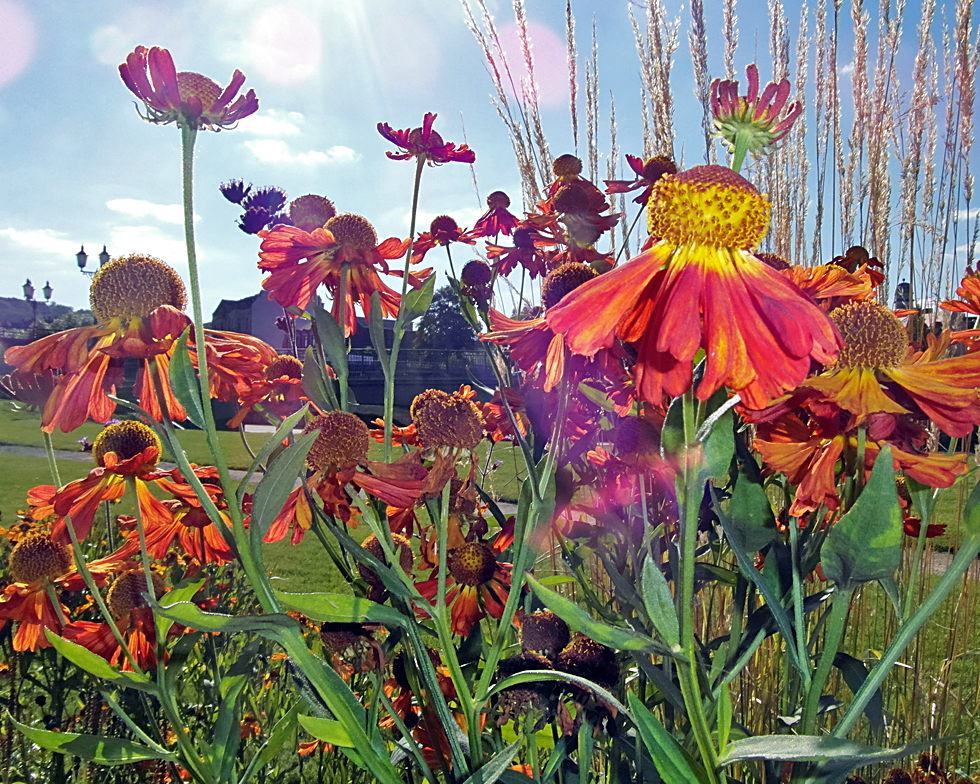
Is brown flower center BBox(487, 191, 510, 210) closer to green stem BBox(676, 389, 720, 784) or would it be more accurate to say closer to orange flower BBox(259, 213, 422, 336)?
orange flower BBox(259, 213, 422, 336)

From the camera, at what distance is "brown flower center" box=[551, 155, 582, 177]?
57.7 inches

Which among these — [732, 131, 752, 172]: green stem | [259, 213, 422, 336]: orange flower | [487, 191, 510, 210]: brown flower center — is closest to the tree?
[487, 191, 510, 210]: brown flower center

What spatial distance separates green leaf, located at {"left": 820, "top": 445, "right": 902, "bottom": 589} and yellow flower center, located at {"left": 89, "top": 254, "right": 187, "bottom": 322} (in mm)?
670

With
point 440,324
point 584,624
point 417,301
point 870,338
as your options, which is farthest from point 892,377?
point 440,324

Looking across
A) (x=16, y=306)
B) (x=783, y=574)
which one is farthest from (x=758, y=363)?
(x=16, y=306)

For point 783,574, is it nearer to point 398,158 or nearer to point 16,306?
point 398,158

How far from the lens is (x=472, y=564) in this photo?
3.25 feet

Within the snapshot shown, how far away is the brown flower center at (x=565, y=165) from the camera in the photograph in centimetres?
146

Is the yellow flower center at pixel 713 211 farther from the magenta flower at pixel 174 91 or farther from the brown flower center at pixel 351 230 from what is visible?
the brown flower center at pixel 351 230

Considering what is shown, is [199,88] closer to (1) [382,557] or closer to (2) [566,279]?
(2) [566,279]

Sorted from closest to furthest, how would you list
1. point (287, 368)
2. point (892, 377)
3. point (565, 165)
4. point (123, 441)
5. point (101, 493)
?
point (892, 377) < point (101, 493) < point (123, 441) < point (287, 368) < point (565, 165)

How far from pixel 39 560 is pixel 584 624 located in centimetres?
104

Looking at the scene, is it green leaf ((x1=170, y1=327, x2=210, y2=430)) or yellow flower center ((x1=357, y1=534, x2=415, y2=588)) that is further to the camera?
yellow flower center ((x1=357, y1=534, x2=415, y2=588))

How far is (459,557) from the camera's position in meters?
1.00
